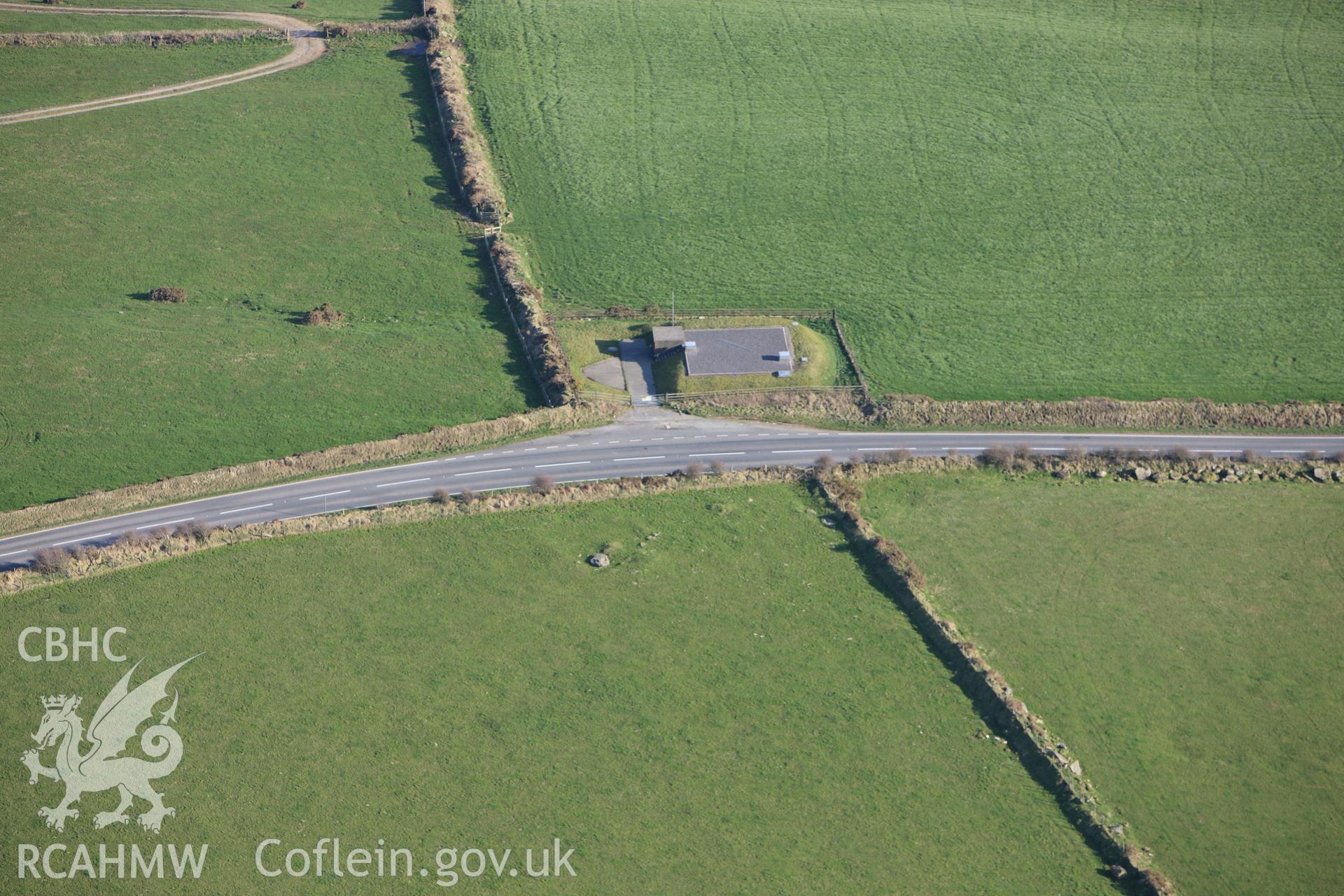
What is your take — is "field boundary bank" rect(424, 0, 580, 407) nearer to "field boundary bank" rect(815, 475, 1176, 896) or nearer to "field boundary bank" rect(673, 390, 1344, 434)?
"field boundary bank" rect(673, 390, 1344, 434)

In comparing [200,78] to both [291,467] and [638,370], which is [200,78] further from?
[638,370]

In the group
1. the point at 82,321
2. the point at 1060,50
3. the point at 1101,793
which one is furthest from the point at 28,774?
the point at 1060,50

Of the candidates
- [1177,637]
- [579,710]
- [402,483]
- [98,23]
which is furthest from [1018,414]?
[98,23]

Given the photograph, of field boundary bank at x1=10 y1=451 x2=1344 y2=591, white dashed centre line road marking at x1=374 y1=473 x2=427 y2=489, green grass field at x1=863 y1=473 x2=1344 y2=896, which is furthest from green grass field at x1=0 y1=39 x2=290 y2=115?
green grass field at x1=863 y1=473 x2=1344 y2=896

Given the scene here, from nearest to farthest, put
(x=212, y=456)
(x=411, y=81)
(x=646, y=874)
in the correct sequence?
(x=646, y=874)
(x=212, y=456)
(x=411, y=81)

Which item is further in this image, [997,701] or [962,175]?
[962,175]

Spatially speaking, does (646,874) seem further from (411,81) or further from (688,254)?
(411,81)
